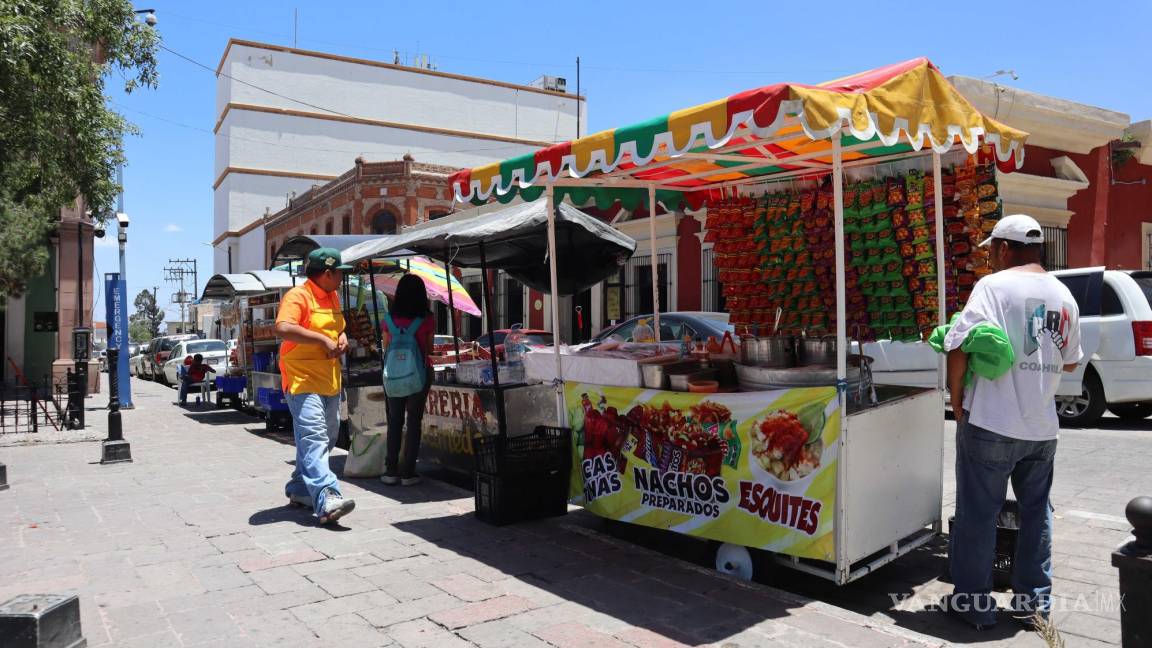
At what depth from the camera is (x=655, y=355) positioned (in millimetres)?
5402

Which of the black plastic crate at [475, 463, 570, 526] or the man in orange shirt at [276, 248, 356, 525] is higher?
the man in orange shirt at [276, 248, 356, 525]

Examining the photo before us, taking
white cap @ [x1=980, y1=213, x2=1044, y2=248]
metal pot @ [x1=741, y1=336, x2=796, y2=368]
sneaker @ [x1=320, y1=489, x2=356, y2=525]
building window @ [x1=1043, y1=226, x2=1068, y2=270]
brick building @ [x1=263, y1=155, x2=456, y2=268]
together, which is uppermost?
brick building @ [x1=263, y1=155, x2=456, y2=268]

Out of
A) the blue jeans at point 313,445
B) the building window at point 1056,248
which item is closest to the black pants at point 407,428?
the blue jeans at point 313,445

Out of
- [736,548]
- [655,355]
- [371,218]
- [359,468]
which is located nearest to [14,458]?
[359,468]

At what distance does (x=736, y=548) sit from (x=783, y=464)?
2.04 ft

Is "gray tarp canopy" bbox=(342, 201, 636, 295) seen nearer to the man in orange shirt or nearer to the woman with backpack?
the woman with backpack

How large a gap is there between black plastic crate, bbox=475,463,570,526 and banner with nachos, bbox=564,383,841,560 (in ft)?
0.66

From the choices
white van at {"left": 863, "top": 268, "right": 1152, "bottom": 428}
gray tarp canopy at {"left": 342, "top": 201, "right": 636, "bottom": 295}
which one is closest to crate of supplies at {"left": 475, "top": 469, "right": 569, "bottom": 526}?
gray tarp canopy at {"left": 342, "top": 201, "right": 636, "bottom": 295}

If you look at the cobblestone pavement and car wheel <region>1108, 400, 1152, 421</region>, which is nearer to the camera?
the cobblestone pavement

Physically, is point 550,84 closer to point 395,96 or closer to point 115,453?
point 395,96

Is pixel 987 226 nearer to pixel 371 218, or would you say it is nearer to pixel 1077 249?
pixel 1077 249

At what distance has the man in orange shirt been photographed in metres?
5.57

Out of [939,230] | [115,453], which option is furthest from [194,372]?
[939,230]

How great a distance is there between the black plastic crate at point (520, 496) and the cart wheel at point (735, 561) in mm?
1487
